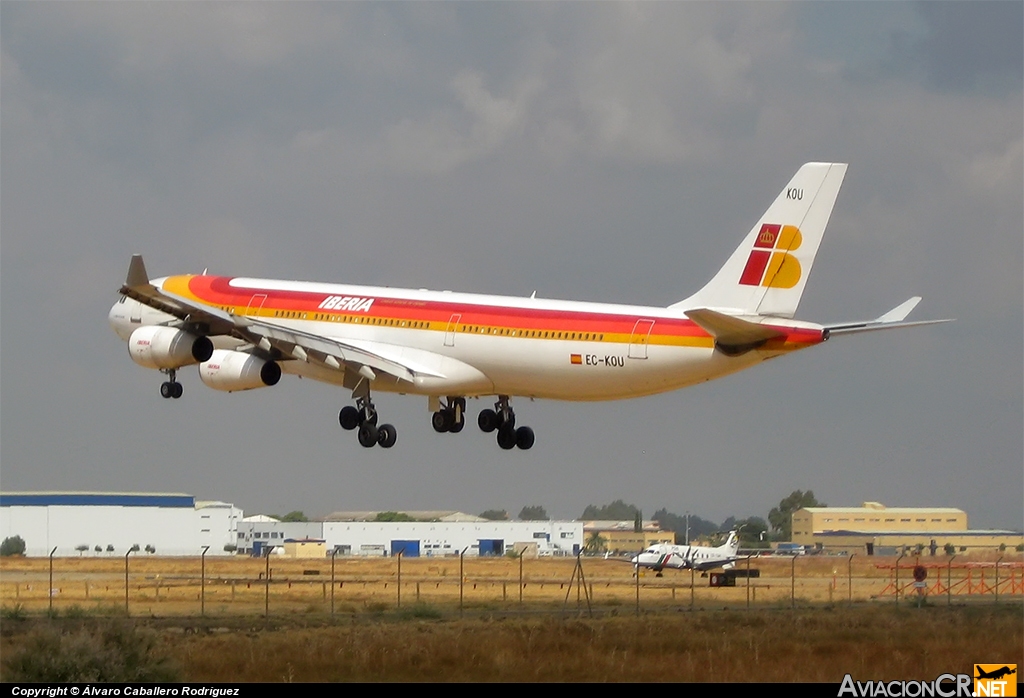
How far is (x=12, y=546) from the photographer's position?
93875 millimetres

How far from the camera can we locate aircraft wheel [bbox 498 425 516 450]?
193 feet


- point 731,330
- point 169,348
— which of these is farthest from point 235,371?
point 731,330

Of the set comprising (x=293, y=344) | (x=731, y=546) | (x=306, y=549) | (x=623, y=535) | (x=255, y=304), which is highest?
(x=255, y=304)

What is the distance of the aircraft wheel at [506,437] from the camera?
58906 millimetres

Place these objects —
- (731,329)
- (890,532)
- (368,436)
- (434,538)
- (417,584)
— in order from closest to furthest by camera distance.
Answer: (731,329), (368,436), (417,584), (434,538), (890,532)

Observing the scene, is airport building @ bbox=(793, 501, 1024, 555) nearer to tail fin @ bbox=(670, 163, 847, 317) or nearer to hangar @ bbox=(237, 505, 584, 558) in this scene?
hangar @ bbox=(237, 505, 584, 558)

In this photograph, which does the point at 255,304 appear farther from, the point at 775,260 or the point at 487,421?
the point at 775,260

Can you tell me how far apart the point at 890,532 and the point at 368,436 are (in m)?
67.8

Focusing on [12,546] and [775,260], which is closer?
[775,260]

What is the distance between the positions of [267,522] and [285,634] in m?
72.1

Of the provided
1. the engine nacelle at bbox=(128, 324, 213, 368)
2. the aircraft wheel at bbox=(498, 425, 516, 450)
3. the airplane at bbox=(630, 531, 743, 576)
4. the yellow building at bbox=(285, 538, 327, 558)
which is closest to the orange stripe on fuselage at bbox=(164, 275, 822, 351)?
the engine nacelle at bbox=(128, 324, 213, 368)

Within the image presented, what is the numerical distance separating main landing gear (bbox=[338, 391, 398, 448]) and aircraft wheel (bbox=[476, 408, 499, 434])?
4888 millimetres

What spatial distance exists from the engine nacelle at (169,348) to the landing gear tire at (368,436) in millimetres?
6108

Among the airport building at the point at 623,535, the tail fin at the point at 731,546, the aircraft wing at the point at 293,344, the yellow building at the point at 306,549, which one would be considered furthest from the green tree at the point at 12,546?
the aircraft wing at the point at 293,344
